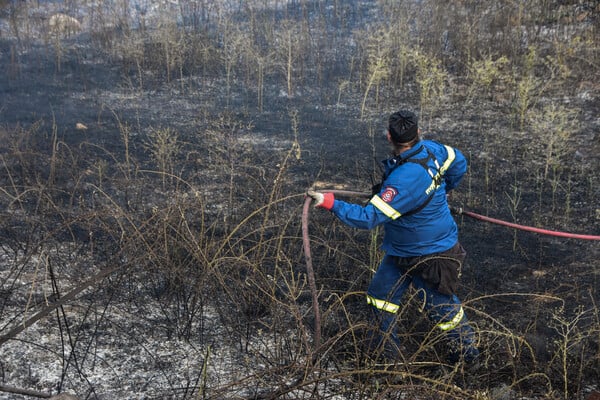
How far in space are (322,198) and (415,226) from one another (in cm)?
61

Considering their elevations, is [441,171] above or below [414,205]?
above

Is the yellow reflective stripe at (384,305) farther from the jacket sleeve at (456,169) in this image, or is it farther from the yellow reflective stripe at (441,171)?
the jacket sleeve at (456,169)

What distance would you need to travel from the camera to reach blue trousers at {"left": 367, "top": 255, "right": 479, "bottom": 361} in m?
3.72

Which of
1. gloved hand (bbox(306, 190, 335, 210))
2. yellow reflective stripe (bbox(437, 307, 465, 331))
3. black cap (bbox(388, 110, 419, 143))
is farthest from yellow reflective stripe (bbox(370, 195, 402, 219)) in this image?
yellow reflective stripe (bbox(437, 307, 465, 331))

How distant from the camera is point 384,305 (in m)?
3.80

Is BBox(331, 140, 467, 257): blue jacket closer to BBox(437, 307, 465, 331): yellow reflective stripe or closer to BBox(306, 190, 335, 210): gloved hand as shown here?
BBox(306, 190, 335, 210): gloved hand

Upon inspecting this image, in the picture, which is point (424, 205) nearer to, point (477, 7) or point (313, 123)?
point (313, 123)

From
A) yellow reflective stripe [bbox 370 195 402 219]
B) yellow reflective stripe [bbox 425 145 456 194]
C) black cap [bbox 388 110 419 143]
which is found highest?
black cap [bbox 388 110 419 143]

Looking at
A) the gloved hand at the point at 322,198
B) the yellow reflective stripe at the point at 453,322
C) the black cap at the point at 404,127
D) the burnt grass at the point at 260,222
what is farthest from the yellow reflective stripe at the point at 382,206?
the yellow reflective stripe at the point at 453,322

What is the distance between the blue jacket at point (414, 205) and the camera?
11.5 ft

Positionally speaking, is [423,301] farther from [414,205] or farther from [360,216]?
[360,216]

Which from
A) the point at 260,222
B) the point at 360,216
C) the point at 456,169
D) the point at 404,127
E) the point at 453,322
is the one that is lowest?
the point at 260,222

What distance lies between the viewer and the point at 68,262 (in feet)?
17.1

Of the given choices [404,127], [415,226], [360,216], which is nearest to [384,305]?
[415,226]
